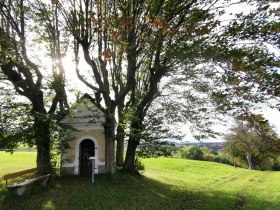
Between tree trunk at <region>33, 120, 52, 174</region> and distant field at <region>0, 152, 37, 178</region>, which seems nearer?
tree trunk at <region>33, 120, 52, 174</region>

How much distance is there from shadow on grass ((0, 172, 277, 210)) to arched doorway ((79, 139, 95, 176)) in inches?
63.1

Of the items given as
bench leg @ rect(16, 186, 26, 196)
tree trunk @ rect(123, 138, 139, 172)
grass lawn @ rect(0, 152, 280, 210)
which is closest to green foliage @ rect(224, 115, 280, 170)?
grass lawn @ rect(0, 152, 280, 210)

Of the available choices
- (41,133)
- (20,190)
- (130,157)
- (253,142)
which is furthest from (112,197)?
(253,142)

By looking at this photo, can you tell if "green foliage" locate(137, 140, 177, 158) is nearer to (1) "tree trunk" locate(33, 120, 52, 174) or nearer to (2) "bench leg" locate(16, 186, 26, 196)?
(1) "tree trunk" locate(33, 120, 52, 174)

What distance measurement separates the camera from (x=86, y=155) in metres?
19.5

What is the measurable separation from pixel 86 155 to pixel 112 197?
5.81 m

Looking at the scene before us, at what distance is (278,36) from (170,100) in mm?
10902

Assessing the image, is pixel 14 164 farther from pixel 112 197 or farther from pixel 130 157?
A: pixel 112 197

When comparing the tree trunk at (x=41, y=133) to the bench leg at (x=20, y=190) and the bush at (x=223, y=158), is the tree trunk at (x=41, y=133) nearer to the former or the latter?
the bench leg at (x=20, y=190)

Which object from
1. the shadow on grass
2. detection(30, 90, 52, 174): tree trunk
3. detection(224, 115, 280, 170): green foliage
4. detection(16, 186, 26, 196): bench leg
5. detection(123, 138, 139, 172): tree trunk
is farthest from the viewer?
detection(123, 138, 139, 172): tree trunk

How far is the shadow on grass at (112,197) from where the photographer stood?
13.1 m

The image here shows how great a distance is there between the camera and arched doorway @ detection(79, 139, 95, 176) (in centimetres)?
1907

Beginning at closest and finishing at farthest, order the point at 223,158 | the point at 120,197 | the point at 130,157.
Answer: the point at 120,197 → the point at 130,157 → the point at 223,158

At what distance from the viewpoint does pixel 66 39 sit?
18953mm
